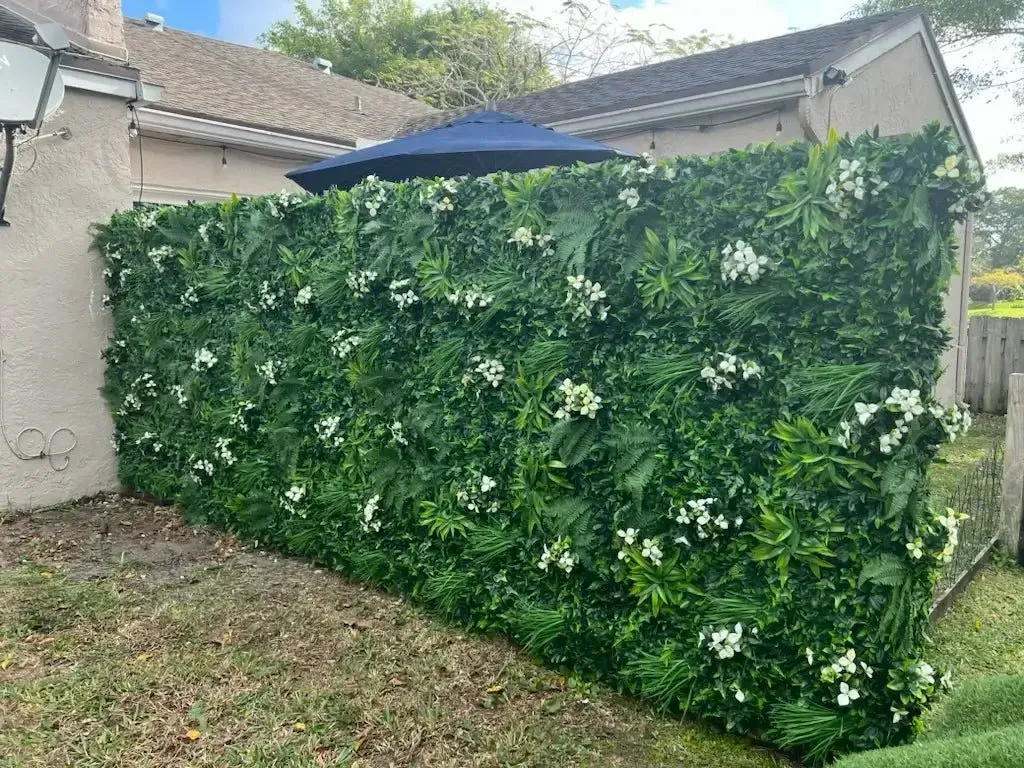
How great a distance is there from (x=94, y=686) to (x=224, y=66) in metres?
11.0

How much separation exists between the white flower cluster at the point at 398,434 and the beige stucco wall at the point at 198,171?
5438 millimetres

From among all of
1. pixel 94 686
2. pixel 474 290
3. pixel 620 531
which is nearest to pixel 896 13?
pixel 474 290

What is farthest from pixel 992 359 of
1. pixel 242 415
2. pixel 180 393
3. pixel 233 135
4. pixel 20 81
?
pixel 20 81

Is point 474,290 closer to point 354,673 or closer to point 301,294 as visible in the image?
point 301,294

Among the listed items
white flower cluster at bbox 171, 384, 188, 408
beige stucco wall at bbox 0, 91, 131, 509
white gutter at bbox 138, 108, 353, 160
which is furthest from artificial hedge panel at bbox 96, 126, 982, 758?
white gutter at bbox 138, 108, 353, 160

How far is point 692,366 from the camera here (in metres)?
3.08

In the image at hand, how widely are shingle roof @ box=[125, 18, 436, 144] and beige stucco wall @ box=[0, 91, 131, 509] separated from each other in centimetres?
195

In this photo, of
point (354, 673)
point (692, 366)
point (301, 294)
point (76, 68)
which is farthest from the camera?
point (76, 68)

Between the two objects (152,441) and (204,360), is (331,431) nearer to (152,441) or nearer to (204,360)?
(204,360)

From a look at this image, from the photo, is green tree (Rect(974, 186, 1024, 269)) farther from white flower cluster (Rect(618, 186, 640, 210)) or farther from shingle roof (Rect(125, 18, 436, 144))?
white flower cluster (Rect(618, 186, 640, 210))

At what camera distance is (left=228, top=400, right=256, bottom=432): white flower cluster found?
5.08m

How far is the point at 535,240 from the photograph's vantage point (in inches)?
139

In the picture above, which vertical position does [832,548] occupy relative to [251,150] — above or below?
below

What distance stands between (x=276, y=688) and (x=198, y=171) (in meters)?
6.94
